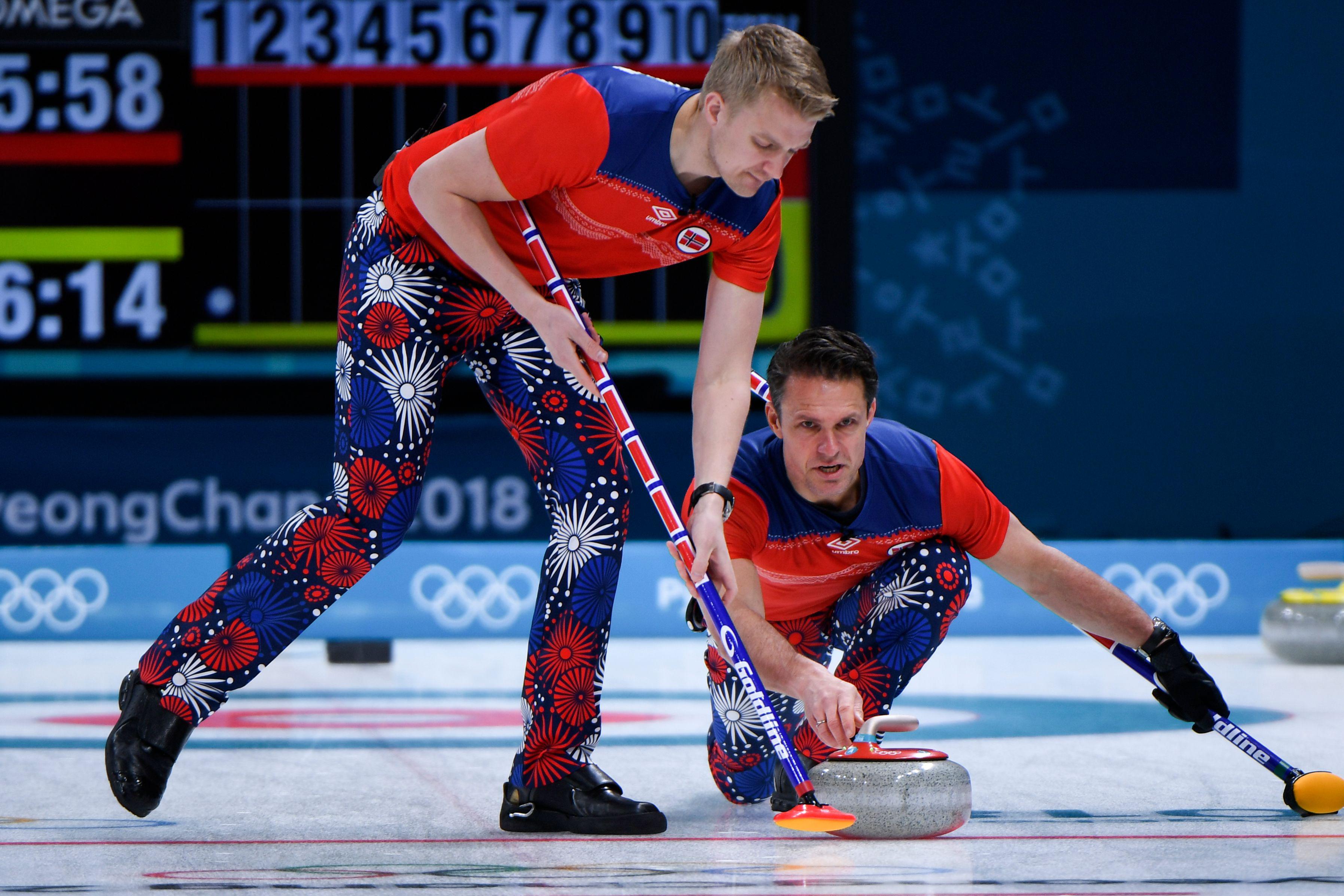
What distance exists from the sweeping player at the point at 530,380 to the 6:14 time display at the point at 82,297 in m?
3.54

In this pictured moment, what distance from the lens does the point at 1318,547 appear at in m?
5.83

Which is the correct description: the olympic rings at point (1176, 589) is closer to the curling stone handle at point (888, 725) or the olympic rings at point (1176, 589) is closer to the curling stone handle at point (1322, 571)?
the curling stone handle at point (1322, 571)

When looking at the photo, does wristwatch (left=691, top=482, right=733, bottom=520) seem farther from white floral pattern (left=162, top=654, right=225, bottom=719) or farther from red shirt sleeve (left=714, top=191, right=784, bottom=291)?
white floral pattern (left=162, top=654, right=225, bottom=719)

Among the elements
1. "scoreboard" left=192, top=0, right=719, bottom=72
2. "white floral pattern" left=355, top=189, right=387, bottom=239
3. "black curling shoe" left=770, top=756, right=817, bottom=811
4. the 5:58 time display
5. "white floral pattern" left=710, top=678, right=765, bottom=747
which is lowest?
"black curling shoe" left=770, top=756, right=817, bottom=811

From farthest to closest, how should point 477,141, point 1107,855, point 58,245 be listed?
1. point 58,245
2. point 477,141
3. point 1107,855

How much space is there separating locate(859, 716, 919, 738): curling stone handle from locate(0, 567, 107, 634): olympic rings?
4.16 meters

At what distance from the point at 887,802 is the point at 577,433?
681 millimetres

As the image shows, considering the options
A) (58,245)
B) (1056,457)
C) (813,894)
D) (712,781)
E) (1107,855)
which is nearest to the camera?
(813,894)

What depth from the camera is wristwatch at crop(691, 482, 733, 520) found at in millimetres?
2131

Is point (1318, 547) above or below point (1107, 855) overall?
below

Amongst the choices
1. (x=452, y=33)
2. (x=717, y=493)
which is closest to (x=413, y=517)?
(x=717, y=493)

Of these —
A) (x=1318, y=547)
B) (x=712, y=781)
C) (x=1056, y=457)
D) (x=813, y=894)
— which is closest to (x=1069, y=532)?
(x=1056, y=457)

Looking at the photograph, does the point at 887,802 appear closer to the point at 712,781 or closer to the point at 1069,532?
the point at 712,781

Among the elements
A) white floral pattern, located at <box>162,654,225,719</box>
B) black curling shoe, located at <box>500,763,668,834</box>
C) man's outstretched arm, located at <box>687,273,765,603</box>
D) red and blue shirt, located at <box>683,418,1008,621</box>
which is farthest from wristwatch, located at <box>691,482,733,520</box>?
white floral pattern, located at <box>162,654,225,719</box>
